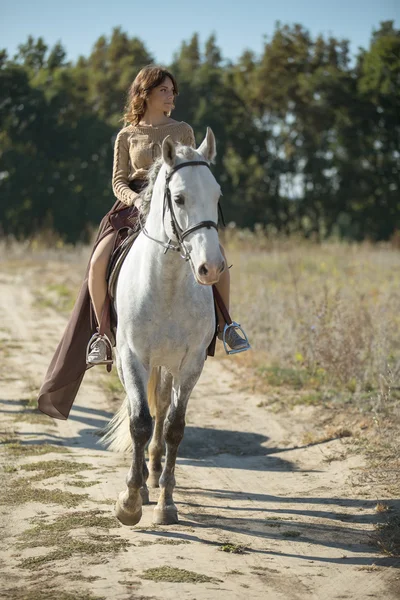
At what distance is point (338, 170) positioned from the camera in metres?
33.3

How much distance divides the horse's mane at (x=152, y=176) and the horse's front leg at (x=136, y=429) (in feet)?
3.10

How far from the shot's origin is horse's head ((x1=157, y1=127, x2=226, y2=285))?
438 cm

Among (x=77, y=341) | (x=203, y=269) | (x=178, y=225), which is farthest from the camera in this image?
(x=77, y=341)

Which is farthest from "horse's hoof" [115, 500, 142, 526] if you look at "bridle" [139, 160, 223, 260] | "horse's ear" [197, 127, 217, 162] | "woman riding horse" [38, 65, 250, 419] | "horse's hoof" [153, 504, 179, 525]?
"horse's ear" [197, 127, 217, 162]

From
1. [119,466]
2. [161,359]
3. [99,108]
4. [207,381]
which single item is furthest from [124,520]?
[99,108]

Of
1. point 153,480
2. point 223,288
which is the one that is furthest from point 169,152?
point 153,480

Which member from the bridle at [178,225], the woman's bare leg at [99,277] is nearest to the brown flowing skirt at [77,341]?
the woman's bare leg at [99,277]

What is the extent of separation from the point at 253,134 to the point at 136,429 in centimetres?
3036

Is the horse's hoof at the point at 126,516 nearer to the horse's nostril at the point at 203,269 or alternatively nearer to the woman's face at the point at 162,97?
the horse's nostril at the point at 203,269

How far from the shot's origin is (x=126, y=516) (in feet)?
16.6

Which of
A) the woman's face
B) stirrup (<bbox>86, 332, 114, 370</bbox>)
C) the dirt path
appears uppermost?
the woman's face

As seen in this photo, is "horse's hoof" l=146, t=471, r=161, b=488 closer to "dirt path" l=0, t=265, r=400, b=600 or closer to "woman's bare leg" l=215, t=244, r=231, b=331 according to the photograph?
"dirt path" l=0, t=265, r=400, b=600

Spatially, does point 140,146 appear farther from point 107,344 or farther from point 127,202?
point 107,344

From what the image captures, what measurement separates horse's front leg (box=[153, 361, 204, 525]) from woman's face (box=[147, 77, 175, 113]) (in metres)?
1.95
